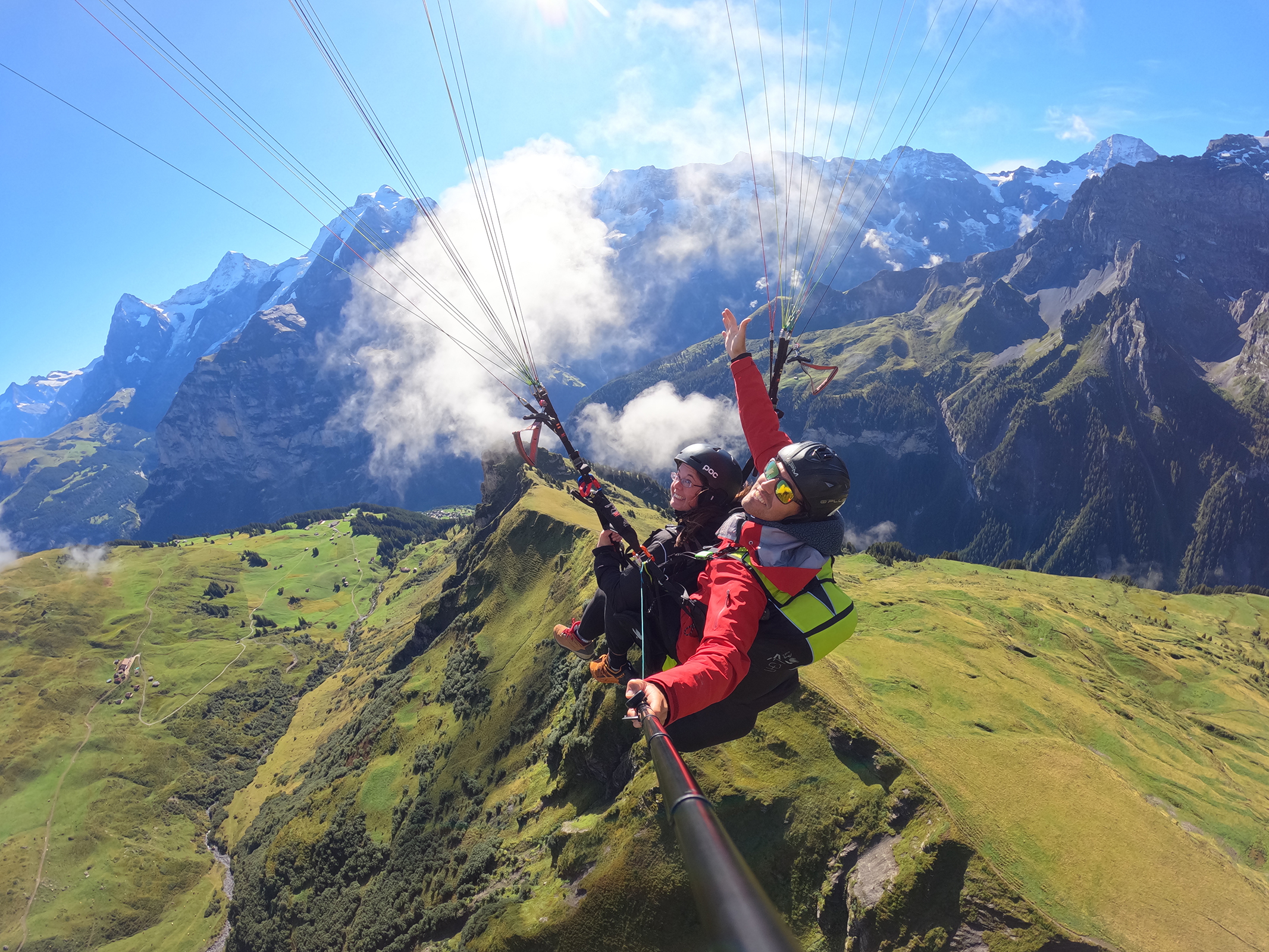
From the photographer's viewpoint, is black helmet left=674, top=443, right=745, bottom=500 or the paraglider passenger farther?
black helmet left=674, top=443, right=745, bottom=500

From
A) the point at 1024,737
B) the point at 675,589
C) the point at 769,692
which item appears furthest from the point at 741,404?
the point at 1024,737

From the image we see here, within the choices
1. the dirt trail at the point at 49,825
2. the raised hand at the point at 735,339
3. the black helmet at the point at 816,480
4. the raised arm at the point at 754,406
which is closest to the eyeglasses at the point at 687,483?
the raised arm at the point at 754,406

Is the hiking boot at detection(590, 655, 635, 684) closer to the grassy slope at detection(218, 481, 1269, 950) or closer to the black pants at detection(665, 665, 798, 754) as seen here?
the black pants at detection(665, 665, 798, 754)

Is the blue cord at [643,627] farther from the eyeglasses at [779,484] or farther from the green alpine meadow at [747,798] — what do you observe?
the green alpine meadow at [747,798]

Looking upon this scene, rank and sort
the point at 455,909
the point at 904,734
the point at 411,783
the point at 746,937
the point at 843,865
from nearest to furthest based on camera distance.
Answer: the point at 746,937
the point at 843,865
the point at 904,734
the point at 455,909
the point at 411,783

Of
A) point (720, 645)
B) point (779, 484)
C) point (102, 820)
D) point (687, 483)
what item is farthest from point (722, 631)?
point (102, 820)

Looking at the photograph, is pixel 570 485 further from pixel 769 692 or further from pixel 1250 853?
pixel 769 692

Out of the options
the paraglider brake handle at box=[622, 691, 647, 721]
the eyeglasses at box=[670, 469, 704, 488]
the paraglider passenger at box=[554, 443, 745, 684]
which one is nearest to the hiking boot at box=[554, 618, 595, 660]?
the paraglider passenger at box=[554, 443, 745, 684]
